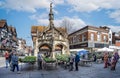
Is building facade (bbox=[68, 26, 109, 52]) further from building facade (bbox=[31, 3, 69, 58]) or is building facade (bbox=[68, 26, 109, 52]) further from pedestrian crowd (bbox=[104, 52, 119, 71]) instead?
pedestrian crowd (bbox=[104, 52, 119, 71])

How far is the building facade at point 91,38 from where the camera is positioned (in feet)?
174

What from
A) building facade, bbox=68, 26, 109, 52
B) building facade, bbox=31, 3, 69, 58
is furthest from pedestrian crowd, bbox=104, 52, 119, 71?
building facade, bbox=68, 26, 109, 52

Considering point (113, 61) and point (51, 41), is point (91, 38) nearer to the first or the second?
point (51, 41)

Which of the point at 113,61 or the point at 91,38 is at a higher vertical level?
the point at 91,38

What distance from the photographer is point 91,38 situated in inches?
2115

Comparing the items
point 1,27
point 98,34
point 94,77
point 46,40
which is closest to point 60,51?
point 46,40

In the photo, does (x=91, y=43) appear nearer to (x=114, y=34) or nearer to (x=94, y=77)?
(x=114, y=34)

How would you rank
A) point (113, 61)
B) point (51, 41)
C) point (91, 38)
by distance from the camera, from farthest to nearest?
1. point (91, 38)
2. point (51, 41)
3. point (113, 61)

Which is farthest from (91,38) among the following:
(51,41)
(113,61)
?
(113,61)

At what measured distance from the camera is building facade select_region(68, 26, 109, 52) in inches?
2090

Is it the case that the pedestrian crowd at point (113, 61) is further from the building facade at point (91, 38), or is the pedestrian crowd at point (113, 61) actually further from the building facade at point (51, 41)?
the building facade at point (91, 38)

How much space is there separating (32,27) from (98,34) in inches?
798

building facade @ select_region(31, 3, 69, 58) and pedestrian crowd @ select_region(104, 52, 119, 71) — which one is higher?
building facade @ select_region(31, 3, 69, 58)

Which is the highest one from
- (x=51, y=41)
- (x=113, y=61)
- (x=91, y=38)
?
(x=91, y=38)
